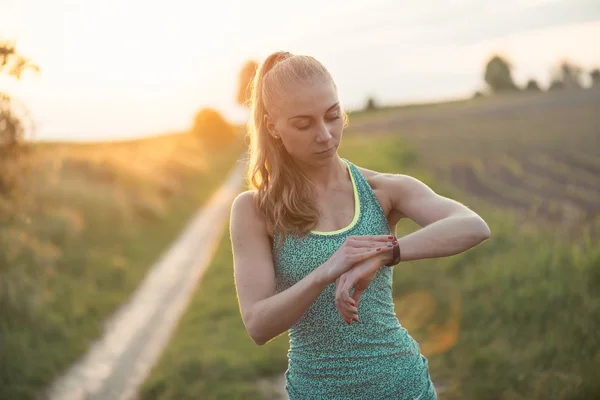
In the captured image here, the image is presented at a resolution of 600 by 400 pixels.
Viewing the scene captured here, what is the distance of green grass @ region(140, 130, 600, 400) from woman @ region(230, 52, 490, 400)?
108 inches

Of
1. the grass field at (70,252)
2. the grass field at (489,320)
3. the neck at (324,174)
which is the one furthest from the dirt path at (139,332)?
the neck at (324,174)

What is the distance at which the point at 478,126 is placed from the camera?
2719cm

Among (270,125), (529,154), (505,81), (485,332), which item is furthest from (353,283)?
(505,81)

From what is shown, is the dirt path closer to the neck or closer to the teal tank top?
the teal tank top

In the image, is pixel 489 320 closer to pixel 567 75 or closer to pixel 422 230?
pixel 422 230

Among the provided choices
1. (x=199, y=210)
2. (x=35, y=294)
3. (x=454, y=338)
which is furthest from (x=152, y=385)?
(x=199, y=210)

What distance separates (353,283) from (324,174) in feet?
1.66

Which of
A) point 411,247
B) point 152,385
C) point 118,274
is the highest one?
point 411,247

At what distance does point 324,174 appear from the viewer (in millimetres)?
2137

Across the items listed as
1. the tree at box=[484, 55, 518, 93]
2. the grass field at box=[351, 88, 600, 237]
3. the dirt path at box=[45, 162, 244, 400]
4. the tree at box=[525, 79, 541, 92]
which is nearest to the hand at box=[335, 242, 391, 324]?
the dirt path at box=[45, 162, 244, 400]

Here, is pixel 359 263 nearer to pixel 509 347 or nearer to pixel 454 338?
pixel 509 347

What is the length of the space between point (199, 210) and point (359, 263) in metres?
18.3

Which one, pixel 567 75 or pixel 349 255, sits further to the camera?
pixel 567 75

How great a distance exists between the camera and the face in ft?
6.37
